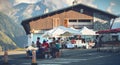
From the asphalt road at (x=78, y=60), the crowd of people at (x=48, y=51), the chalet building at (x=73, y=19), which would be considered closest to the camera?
the asphalt road at (x=78, y=60)

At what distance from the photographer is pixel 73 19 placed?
50.9 metres

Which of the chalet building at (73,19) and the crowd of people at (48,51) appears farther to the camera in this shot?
the chalet building at (73,19)

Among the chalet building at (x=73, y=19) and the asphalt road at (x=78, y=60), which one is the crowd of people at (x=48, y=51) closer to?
the asphalt road at (x=78, y=60)

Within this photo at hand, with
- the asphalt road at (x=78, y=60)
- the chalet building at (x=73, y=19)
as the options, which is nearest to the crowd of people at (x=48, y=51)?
the asphalt road at (x=78, y=60)

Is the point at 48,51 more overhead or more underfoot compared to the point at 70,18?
more underfoot

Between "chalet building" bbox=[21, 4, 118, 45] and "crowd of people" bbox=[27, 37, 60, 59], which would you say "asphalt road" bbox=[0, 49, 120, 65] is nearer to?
"crowd of people" bbox=[27, 37, 60, 59]

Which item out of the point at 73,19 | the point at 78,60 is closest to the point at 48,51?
the point at 78,60

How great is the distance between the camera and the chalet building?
5003 cm

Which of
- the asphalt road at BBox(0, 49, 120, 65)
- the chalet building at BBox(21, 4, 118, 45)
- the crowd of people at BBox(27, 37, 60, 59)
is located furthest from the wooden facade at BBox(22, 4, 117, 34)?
the asphalt road at BBox(0, 49, 120, 65)

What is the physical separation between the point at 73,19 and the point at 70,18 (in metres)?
0.46

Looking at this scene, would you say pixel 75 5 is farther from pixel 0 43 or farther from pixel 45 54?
pixel 0 43

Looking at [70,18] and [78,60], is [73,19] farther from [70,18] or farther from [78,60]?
[78,60]

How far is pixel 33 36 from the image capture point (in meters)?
49.4

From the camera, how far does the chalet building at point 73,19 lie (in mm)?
50031
